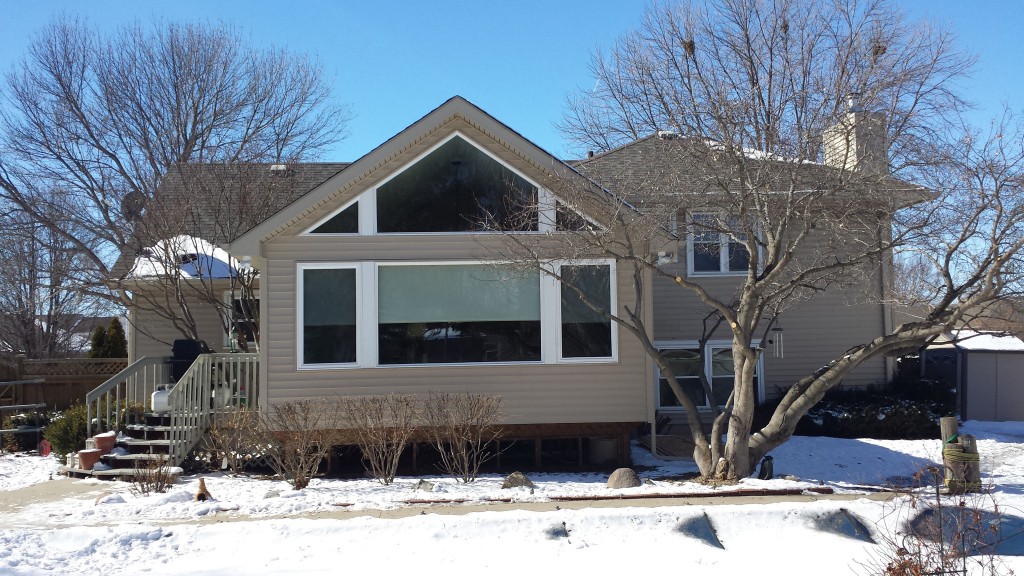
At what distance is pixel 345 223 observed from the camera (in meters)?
11.8

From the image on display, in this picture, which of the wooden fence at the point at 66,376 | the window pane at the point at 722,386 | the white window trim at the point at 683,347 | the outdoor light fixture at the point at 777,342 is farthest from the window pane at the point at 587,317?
the wooden fence at the point at 66,376

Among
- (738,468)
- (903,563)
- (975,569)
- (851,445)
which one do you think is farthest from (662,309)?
(903,563)

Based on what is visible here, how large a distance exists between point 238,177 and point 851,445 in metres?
11.7

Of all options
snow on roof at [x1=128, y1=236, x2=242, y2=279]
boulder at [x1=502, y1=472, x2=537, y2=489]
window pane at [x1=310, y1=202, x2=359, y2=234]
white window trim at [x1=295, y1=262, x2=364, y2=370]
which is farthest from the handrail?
boulder at [x1=502, y1=472, x2=537, y2=489]

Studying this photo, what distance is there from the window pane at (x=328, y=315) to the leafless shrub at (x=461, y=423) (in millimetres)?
1456

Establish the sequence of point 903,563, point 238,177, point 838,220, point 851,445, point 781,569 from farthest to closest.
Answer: point 238,177 < point 851,445 < point 838,220 < point 781,569 < point 903,563

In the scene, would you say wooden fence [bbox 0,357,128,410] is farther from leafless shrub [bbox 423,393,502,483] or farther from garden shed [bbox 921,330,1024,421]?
garden shed [bbox 921,330,1024,421]

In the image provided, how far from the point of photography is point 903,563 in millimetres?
5188

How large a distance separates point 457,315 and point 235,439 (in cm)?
341

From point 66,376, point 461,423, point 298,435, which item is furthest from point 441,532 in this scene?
point 66,376

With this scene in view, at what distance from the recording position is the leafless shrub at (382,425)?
35.1 feet

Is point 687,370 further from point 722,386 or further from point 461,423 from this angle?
point 461,423

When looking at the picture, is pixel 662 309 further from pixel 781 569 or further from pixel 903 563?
pixel 903 563

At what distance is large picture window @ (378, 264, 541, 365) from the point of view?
1180cm
